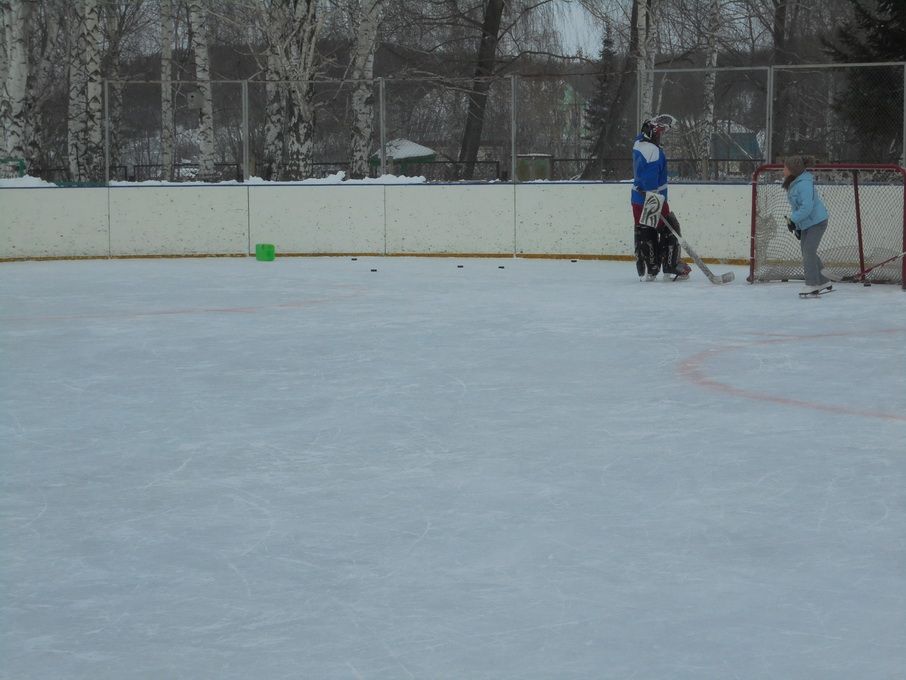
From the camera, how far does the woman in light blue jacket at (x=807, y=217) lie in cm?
967

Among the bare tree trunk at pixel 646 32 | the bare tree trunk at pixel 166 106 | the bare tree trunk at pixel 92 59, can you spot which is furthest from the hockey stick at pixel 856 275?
the bare tree trunk at pixel 92 59

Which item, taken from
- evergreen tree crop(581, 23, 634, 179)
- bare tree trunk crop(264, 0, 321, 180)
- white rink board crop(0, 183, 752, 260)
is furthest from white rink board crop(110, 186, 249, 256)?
evergreen tree crop(581, 23, 634, 179)

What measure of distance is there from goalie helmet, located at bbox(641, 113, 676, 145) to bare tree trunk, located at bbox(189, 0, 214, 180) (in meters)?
7.42

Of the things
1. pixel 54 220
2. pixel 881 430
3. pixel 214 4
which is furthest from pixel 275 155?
pixel 881 430

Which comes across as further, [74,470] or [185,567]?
[74,470]

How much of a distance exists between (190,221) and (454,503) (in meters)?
10.7

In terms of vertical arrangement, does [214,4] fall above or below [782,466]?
above

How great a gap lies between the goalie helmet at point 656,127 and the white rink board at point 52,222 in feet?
20.0

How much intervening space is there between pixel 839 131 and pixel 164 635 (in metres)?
13.7

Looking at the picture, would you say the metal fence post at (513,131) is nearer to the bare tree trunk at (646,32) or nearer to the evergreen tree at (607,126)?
the evergreen tree at (607,126)

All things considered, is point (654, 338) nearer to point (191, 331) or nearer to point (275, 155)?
point (191, 331)

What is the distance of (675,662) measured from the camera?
8.32 feet

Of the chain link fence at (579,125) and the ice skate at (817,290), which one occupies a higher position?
the chain link fence at (579,125)

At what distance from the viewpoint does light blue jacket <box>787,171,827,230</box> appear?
966 cm
